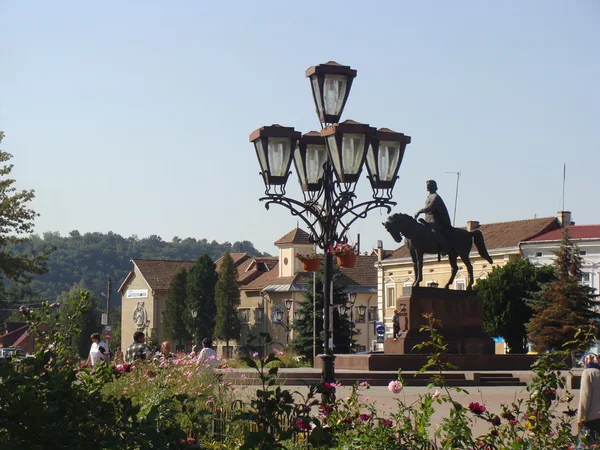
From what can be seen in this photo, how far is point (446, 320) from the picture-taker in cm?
2652

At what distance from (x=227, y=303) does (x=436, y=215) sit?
2605 inches

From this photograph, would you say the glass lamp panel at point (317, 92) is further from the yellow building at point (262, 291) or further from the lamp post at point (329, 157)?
the yellow building at point (262, 291)

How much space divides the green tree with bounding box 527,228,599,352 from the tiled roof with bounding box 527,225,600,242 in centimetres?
1217

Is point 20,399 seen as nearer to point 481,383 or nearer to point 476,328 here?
point 481,383

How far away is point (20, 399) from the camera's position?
5684 mm

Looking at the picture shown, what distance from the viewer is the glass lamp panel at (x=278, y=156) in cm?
1498

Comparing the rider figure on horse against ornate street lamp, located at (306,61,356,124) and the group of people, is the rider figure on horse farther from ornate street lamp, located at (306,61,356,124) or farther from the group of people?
ornate street lamp, located at (306,61,356,124)

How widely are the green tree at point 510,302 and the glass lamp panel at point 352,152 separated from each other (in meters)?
44.9

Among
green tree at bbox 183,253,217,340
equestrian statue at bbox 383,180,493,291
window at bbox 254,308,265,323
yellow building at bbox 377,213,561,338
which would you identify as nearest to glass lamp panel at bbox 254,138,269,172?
equestrian statue at bbox 383,180,493,291

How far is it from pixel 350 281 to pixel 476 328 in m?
64.7

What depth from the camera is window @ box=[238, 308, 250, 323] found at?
3878 inches

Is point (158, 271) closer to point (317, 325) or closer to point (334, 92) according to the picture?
point (317, 325)

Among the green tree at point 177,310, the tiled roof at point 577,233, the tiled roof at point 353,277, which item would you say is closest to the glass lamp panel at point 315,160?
the tiled roof at point 577,233

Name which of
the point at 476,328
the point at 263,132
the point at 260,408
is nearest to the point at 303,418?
the point at 260,408
